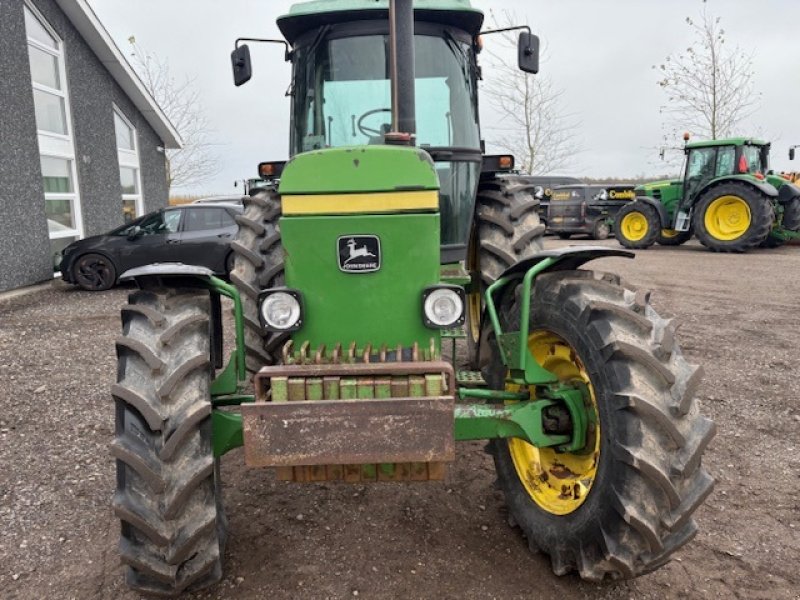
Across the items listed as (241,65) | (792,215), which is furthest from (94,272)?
(792,215)

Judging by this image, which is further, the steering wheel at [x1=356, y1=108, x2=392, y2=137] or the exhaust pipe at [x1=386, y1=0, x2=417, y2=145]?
the steering wheel at [x1=356, y1=108, x2=392, y2=137]

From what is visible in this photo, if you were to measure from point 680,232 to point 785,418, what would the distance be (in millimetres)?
13529

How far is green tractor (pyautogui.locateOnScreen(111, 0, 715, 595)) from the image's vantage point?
228 cm

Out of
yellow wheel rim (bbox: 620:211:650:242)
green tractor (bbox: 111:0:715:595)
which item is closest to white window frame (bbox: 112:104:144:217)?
yellow wheel rim (bbox: 620:211:650:242)

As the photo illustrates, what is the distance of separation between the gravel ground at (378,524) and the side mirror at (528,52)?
9.02 feet

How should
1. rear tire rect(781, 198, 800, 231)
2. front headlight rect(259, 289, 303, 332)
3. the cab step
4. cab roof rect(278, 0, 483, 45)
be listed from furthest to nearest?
rear tire rect(781, 198, 800, 231) < cab roof rect(278, 0, 483, 45) < the cab step < front headlight rect(259, 289, 303, 332)

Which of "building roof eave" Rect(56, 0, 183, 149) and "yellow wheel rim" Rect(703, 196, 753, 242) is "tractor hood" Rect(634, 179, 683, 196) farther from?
"building roof eave" Rect(56, 0, 183, 149)

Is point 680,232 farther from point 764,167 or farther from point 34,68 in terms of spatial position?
point 34,68

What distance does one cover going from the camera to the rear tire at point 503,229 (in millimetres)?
4125

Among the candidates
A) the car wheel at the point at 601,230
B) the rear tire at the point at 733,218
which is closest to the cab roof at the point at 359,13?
the rear tire at the point at 733,218

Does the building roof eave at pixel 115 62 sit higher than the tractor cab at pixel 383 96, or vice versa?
the building roof eave at pixel 115 62

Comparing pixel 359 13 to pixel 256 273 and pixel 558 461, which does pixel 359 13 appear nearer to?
pixel 256 273

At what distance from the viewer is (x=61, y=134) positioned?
1294 centimetres

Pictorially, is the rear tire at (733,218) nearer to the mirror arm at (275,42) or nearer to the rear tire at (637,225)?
the rear tire at (637,225)
